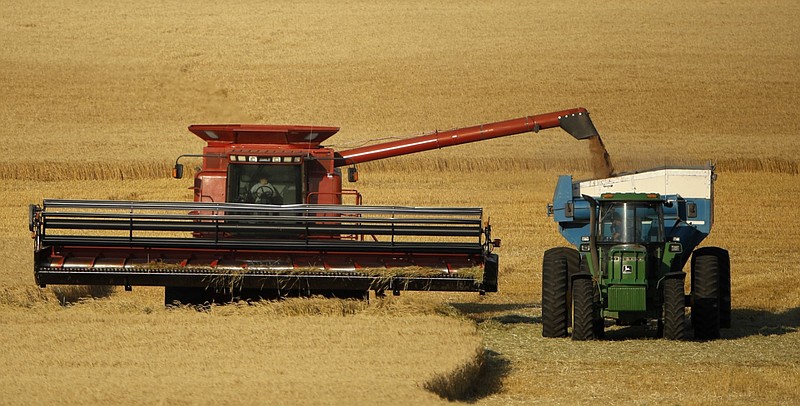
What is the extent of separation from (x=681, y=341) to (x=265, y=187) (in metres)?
4.94

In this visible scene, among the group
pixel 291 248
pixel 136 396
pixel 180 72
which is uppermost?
pixel 180 72

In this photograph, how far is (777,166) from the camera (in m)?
26.3

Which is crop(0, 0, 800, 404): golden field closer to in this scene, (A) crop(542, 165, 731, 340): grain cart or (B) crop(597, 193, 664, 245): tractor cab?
(A) crop(542, 165, 731, 340): grain cart

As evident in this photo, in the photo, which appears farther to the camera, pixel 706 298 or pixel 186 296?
pixel 186 296

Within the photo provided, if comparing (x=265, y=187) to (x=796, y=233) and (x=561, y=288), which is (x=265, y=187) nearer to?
(x=561, y=288)

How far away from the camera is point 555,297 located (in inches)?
486

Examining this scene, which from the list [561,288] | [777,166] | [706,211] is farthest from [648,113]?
[561,288]

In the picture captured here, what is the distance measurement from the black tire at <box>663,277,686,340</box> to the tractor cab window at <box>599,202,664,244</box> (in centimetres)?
63

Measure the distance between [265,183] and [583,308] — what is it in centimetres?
417

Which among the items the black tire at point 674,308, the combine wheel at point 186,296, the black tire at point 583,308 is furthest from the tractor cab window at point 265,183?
the black tire at point 674,308

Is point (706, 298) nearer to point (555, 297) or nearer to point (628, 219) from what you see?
point (628, 219)

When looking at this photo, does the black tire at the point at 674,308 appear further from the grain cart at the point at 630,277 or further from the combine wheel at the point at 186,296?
the combine wheel at the point at 186,296

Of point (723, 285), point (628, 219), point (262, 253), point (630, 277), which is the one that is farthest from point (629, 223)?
point (262, 253)

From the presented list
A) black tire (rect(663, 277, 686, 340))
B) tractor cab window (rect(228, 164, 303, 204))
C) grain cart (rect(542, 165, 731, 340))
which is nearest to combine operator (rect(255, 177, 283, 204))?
tractor cab window (rect(228, 164, 303, 204))
